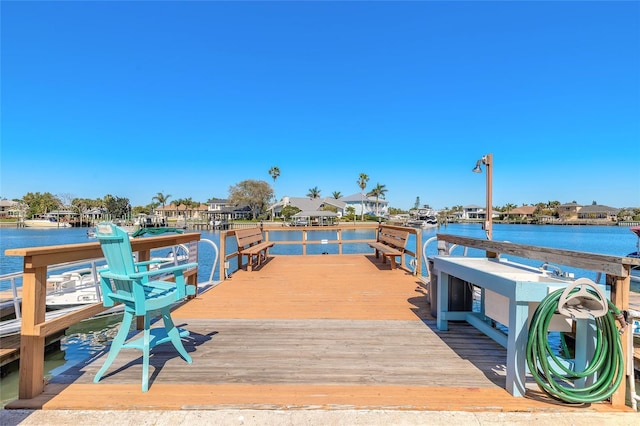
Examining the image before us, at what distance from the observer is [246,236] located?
757cm

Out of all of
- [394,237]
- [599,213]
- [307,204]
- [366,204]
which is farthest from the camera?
[599,213]

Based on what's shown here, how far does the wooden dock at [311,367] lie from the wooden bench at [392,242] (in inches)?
92.8

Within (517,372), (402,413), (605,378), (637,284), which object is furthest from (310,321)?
(637,284)

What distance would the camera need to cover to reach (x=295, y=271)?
750 cm

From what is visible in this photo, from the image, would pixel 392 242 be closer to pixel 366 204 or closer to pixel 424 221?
pixel 424 221

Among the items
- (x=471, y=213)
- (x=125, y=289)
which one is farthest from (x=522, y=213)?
(x=125, y=289)

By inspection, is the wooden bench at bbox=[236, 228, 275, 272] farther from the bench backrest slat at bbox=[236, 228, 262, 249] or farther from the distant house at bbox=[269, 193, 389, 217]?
the distant house at bbox=[269, 193, 389, 217]

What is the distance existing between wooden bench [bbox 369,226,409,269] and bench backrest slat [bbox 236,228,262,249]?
3.00m

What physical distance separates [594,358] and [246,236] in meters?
6.42

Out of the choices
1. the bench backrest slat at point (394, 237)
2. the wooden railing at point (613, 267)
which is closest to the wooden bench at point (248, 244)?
the bench backrest slat at point (394, 237)

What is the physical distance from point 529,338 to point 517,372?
11.6 inches

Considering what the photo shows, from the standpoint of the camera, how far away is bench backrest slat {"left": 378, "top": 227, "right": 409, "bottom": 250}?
7.13 metres

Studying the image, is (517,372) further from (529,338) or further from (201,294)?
(201,294)

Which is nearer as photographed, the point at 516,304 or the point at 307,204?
the point at 516,304
